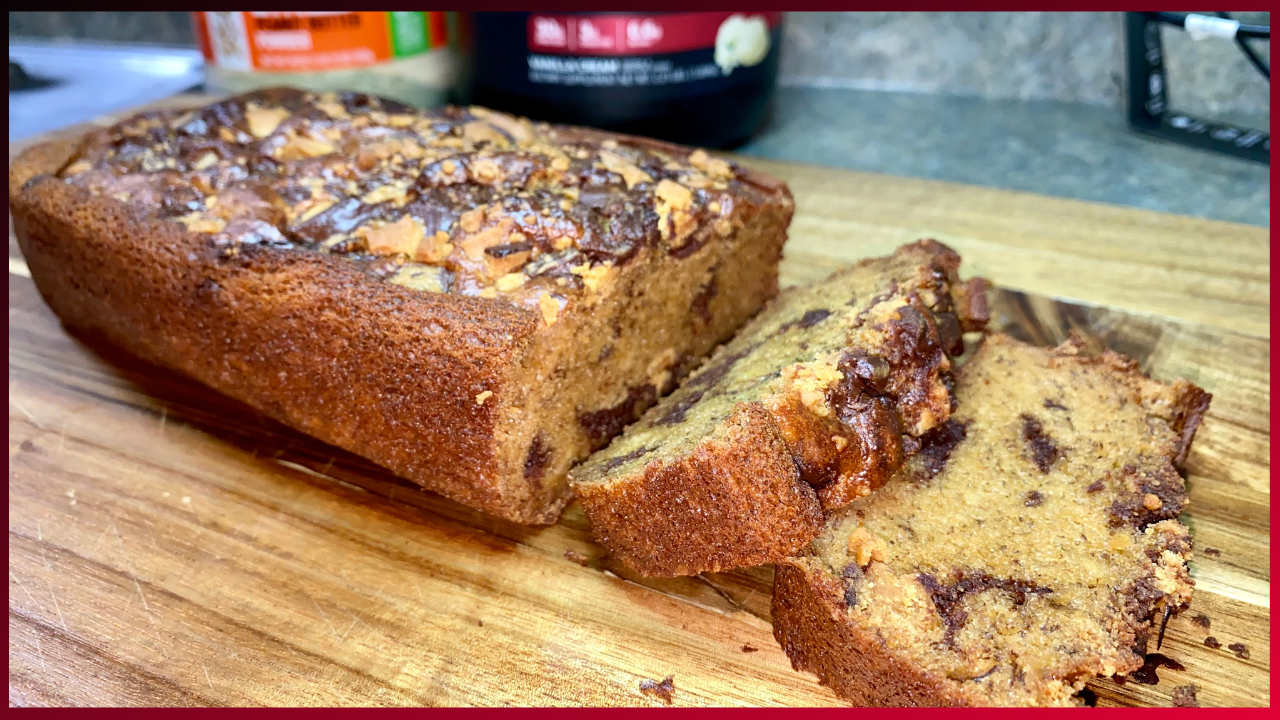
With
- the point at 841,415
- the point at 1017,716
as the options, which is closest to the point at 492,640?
the point at 841,415

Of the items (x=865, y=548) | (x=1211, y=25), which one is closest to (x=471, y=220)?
(x=865, y=548)

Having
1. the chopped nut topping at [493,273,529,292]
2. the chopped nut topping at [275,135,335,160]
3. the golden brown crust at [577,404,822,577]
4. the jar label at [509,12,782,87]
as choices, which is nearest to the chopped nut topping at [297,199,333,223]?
the chopped nut topping at [275,135,335,160]

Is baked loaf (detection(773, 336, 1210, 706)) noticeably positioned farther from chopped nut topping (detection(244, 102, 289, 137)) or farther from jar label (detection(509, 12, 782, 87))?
chopped nut topping (detection(244, 102, 289, 137))

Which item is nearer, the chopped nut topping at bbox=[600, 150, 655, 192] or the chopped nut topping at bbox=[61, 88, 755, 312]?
the chopped nut topping at bbox=[61, 88, 755, 312]

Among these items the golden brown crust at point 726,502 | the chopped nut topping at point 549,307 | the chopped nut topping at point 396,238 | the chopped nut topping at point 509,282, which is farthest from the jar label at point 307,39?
the golden brown crust at point 726,502

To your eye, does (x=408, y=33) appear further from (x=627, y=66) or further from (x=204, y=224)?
(x=204, y=224)

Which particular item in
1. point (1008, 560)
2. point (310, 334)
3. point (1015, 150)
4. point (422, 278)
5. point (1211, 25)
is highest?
point (1211, 25)
